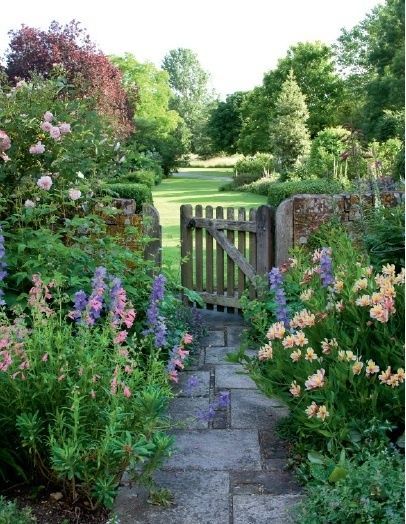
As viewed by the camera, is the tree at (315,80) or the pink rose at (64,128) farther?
the tree at (315,80)

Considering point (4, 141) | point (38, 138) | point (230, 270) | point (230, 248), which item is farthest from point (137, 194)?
point (4, 141)

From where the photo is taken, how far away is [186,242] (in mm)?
7016

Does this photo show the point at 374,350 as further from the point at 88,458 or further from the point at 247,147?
the point at 247,147

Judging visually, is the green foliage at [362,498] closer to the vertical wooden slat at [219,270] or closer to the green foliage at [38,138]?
the green foliage at [38,138]

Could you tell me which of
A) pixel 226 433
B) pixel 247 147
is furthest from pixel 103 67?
pixel 226 433

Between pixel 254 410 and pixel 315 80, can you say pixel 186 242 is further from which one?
pixel 315 80

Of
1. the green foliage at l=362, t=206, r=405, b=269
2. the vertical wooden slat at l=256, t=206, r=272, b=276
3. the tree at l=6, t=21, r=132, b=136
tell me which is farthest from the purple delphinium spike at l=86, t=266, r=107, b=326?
the tree at l=6, t=21, r=132, b=136

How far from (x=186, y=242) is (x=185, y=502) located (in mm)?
4366

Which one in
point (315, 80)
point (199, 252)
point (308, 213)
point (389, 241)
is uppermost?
point (315, 80)

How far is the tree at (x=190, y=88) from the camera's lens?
5175 centimetres

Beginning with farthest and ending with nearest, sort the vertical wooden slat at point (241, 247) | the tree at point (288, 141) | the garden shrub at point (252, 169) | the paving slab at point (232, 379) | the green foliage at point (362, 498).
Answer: the garden shrub at point (252, 169)
the tree at point (288, 141)
the vertical wooden slat at point (241, 247)
the paving slab at point (232, 379)
the green foliage at point (362, 498)

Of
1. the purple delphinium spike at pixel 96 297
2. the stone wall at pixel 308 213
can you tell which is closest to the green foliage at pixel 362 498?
the purple delphinium spike at pixel 96 297

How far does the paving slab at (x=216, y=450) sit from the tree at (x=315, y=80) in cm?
3369

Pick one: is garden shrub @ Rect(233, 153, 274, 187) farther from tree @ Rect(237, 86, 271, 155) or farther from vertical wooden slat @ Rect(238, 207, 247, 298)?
vertical wooden slat @ Rect(238, 207, 247, 298)
